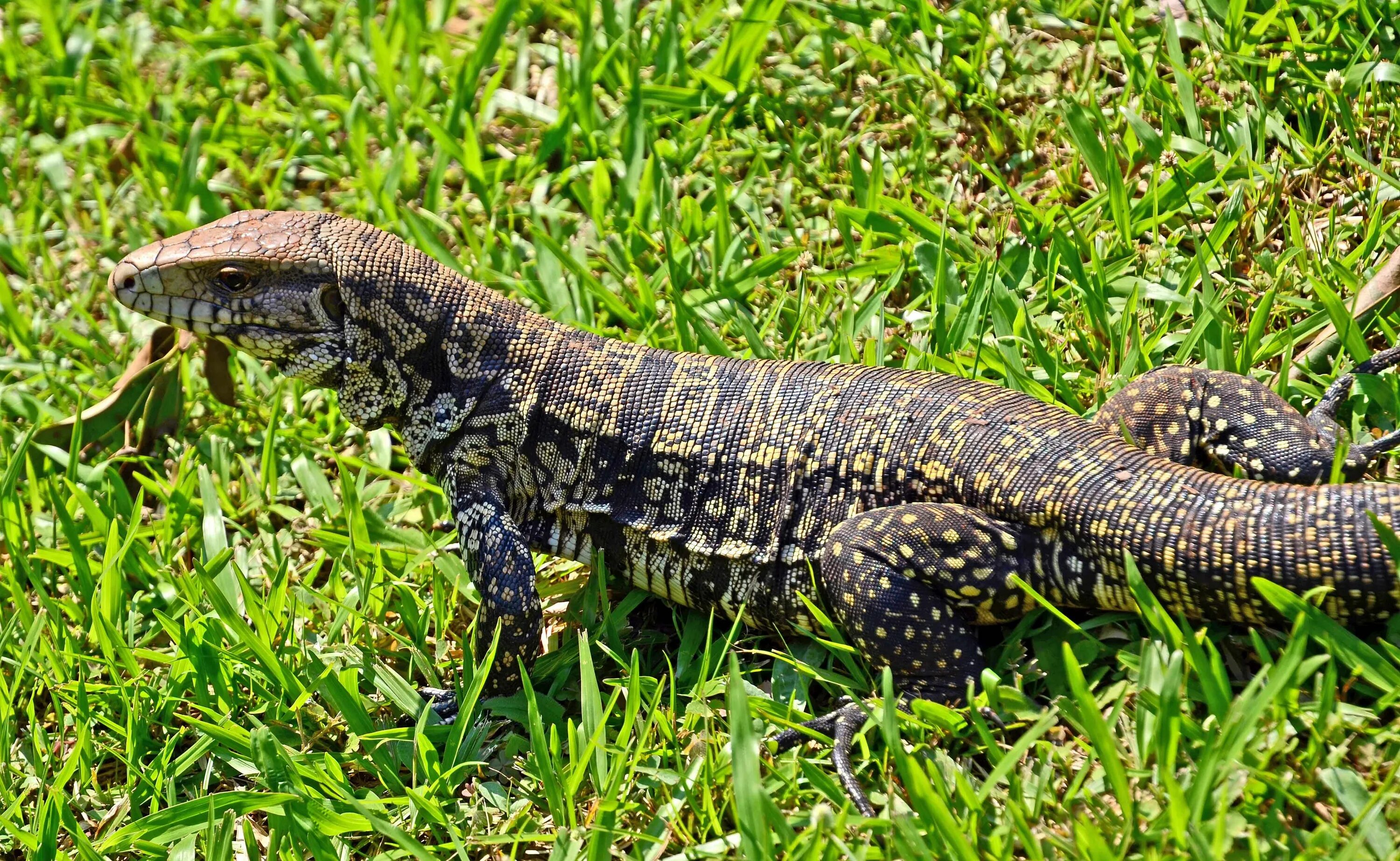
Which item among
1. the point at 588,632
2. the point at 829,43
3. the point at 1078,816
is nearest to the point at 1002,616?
the point at 1078,816

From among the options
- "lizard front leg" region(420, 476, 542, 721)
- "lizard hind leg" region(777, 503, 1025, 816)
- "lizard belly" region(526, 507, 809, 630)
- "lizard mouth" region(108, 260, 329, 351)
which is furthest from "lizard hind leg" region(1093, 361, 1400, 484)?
"lizard mouth" region(108, 260, 329, 351)

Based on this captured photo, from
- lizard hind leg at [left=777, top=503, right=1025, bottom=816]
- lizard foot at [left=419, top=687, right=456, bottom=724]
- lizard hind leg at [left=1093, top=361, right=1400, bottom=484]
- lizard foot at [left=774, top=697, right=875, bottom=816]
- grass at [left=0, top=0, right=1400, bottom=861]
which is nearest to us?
grass at [left=0, top=0, right=1400, bottom=861]

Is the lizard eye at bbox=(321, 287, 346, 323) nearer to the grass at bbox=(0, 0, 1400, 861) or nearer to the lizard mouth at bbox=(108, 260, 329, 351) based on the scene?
the lizard mouth at bbox=(108, 260, 329, 351)

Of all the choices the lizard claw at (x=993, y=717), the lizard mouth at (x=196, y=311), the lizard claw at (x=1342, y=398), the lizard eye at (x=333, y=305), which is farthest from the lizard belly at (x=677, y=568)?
the lizard claw at (x=1342, y=398)

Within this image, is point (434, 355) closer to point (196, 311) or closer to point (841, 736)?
point (196, 311)

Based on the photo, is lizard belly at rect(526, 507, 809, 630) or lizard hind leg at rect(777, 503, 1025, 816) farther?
lizard belly at rect(526, 507, 809, 630)

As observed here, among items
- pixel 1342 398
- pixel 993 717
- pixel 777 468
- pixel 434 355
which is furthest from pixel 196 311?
pixel 1342 398
